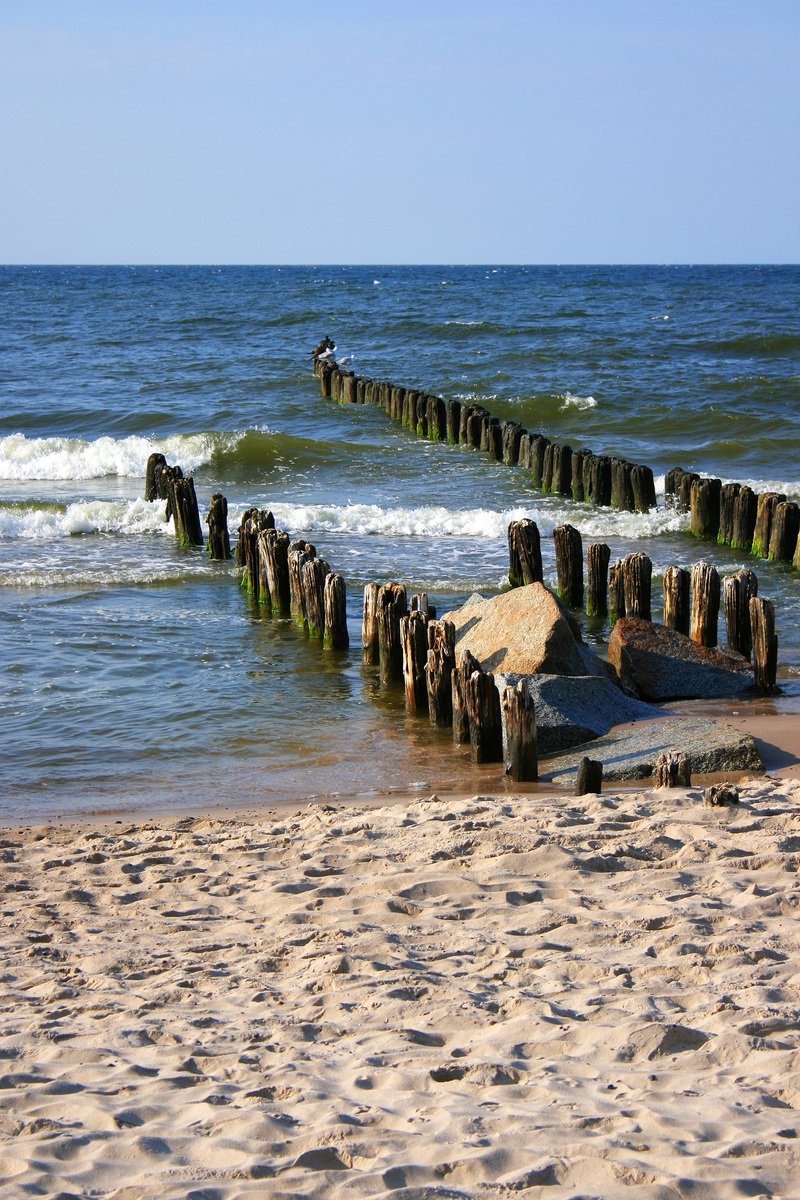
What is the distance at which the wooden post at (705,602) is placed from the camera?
10406 mm

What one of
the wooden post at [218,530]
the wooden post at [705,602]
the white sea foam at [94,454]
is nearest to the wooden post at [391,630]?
the wooden post at [705,602]

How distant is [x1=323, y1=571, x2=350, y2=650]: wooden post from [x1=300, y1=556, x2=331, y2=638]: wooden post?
0.14 m

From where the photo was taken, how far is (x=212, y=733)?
914 centimetres

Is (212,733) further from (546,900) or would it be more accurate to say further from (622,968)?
(622,968)

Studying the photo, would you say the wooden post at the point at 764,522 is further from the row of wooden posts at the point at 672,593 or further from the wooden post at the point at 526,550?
the wooden post at the point at 526,550

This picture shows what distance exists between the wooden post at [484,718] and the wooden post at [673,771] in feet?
4.23

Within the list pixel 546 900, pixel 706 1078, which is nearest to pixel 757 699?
pixel 546 900

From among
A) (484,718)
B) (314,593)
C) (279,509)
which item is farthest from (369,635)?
(279,509)

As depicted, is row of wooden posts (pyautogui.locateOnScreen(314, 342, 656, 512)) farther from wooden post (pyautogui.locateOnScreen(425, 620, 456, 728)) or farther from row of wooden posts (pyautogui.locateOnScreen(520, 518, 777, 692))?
wooden post (pyautogui.locateOnScreen(425, 620, 456, 728))

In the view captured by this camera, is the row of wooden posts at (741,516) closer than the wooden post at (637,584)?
No

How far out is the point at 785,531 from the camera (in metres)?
13.9

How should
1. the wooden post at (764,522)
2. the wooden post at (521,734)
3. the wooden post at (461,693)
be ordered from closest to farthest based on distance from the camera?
the wooden post at (521,734) → the wooden post at (461,693) → the wooden post at (764,522)

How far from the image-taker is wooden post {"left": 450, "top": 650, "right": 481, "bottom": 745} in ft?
27.4

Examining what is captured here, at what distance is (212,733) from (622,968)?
4891 mm
